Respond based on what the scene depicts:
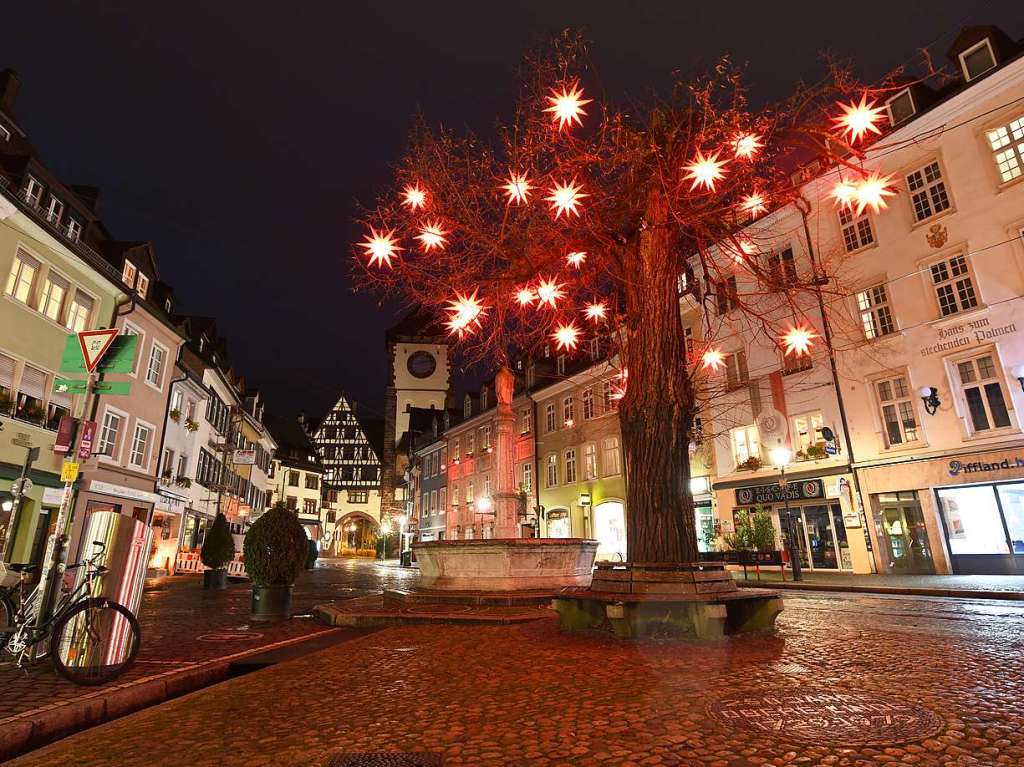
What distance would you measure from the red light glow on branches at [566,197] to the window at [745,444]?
59.8 feet

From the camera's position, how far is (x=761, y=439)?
23.4 meters

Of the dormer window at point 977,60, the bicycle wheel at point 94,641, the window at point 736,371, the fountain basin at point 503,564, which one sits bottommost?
the bicycle wheel at point 94,641

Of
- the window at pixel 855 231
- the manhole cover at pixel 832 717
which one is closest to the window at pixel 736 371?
the window at pixel 855 231

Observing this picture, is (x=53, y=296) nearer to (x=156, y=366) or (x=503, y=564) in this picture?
Result: (x=156, y=366)

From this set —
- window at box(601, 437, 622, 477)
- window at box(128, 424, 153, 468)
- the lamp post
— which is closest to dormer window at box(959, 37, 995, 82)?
the lamp post

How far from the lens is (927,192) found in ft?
64.1

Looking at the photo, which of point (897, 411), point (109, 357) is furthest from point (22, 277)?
point (897, 411)

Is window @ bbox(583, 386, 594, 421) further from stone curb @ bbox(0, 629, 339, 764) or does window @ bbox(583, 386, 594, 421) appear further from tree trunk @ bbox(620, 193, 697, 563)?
stone curb @ bbox(0, 629, 339, 764)

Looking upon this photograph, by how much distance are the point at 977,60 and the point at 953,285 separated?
23.2 feet

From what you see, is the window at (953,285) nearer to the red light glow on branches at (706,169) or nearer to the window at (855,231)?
the window at (855,231)

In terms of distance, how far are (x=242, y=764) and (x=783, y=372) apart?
77.2ft

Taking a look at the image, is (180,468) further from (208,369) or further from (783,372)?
(783,372)

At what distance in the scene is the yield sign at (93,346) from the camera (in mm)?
7082

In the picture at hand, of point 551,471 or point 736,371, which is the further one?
point 551,471
